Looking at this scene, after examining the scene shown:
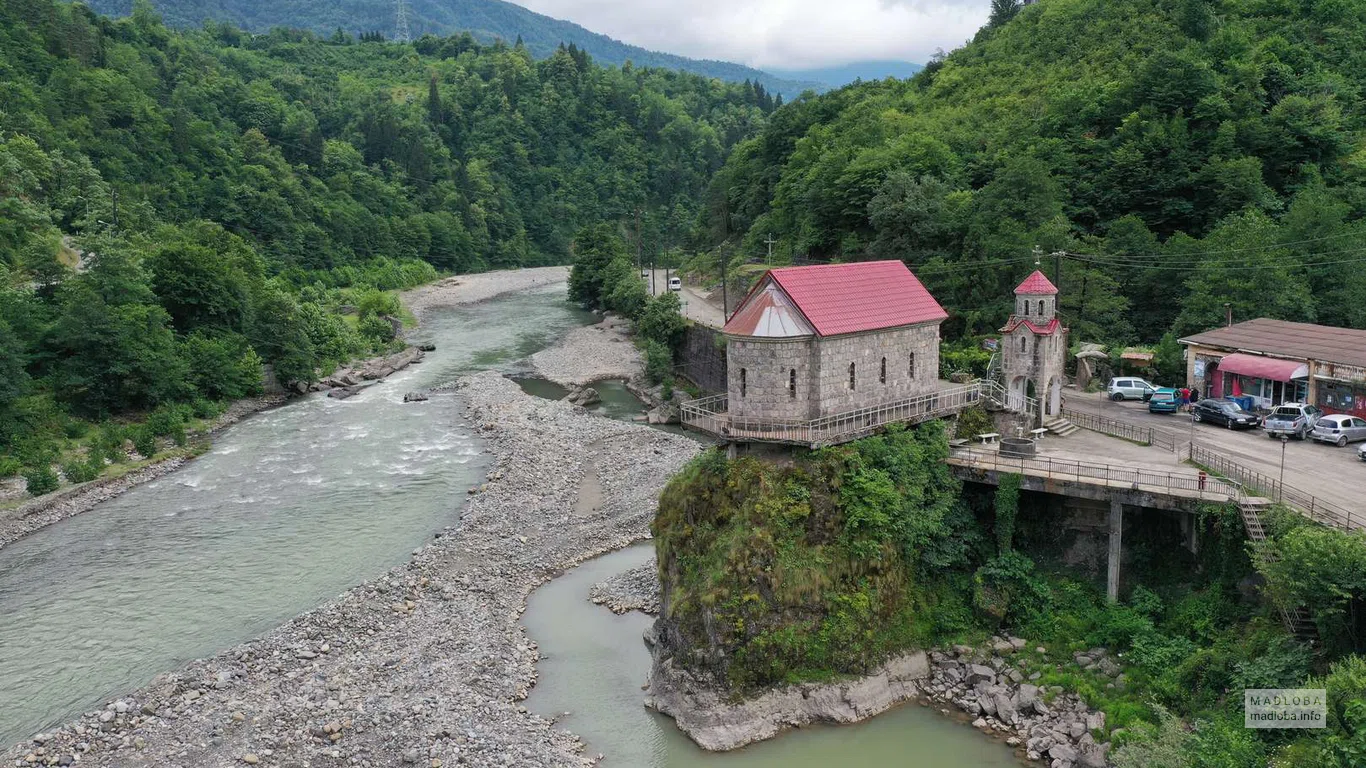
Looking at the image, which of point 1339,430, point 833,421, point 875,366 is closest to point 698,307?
point 875,366

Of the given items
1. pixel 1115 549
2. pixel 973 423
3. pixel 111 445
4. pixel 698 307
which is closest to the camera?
pixel 1115 549

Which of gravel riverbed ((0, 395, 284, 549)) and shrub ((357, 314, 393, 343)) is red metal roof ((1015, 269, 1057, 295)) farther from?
shrub ((357, 314, 393, 343))

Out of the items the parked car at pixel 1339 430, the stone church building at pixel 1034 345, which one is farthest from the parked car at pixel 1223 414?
the stone church building at pixel 1034 345

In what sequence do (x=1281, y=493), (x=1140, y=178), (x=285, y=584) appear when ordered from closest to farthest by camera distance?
(x=1281, y=493)
(x=285, y=584)
(x=1140, y=178)

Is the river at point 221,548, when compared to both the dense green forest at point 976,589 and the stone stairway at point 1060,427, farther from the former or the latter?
the stone stairway at point 1060,427

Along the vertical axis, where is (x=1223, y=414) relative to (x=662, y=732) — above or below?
above

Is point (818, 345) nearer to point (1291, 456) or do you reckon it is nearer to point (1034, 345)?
point (1034, 345)

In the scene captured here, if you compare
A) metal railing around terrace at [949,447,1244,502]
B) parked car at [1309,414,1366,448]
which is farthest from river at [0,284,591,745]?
parked car at [1309,414,1366,448]
